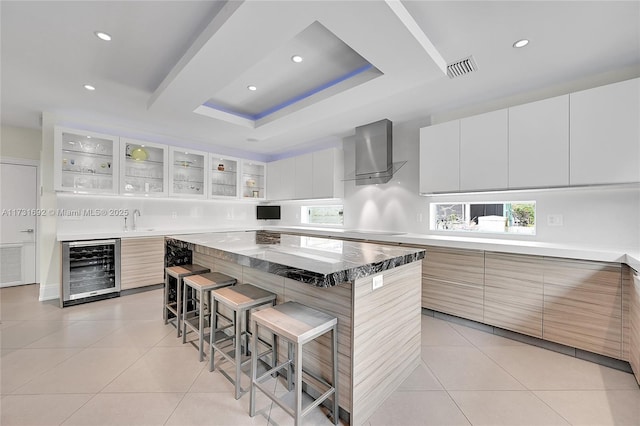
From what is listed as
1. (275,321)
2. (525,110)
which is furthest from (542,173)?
(275,321)

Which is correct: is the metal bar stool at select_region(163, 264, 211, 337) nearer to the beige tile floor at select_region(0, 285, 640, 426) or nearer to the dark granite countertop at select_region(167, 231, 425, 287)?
the beige tile floor at select_region(0, 285, 640, 426)

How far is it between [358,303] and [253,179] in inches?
186

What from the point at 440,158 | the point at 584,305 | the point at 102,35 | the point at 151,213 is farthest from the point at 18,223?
the point at 584,305

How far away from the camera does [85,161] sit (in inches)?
150

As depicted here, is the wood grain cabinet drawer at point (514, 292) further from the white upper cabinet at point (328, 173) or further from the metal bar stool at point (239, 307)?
the white upper cabinet at point (328, 173)

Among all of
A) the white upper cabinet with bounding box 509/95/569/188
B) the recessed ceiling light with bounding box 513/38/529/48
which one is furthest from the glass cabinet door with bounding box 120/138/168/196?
the white upper cabinet with bounding box 509/95/569/188

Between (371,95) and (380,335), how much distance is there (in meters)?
2.30

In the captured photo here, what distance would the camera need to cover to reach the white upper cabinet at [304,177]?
4738mm

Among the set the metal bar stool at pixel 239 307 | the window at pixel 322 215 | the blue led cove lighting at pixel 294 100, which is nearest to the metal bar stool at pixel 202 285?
the metal bar stool at pixel 239 307

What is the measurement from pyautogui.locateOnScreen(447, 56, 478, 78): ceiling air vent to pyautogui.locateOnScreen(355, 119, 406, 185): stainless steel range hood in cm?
130

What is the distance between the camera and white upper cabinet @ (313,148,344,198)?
445 cm

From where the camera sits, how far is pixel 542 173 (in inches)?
97.7

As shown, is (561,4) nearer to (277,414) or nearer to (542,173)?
(542,173)

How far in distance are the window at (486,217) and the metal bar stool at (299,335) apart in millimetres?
2598
